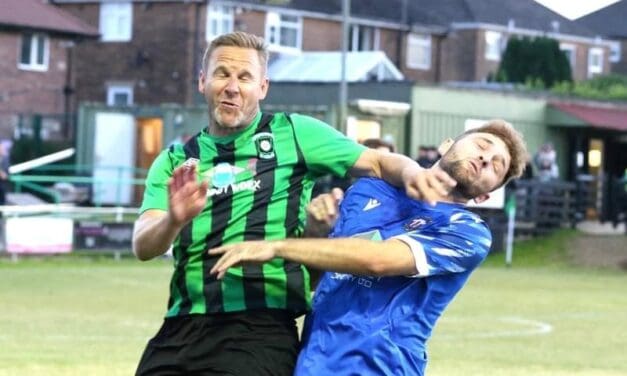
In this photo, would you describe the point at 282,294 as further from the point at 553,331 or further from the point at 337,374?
the point at 553,331

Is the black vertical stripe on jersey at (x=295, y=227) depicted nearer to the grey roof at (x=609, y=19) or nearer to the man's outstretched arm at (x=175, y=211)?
the man's outstretched arm at (x=175, y=211)

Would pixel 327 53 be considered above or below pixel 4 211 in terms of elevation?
above

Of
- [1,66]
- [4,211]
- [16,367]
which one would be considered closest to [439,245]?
[16,367]

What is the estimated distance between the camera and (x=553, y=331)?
1920cm

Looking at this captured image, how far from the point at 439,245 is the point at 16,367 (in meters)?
8.81

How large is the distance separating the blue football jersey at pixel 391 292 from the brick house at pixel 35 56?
49.8 m

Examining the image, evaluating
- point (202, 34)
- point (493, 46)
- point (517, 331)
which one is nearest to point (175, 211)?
point (517, 331)

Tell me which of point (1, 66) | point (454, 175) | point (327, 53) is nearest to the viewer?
point (454, 175)

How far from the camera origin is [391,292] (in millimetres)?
5633

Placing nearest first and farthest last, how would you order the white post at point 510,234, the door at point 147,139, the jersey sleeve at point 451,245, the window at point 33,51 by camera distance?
the jersey sleeve at point 451,245, the white post at point 510,234, the door at point 147,139, the window at point 33,51

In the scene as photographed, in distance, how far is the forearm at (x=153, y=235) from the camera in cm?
536

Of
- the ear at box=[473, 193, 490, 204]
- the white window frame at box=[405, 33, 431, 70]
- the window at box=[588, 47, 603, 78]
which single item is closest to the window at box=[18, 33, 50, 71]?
the white window frame at box=[405, 33, 431, 70]

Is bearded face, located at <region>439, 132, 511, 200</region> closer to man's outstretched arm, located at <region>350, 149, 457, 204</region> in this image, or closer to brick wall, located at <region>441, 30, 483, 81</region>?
man's outstretched arm, located at <region>350, 149, 457, 204</region>

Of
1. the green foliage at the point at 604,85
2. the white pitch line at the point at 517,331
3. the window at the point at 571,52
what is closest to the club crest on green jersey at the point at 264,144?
the white pitch line at the point at 517,331
